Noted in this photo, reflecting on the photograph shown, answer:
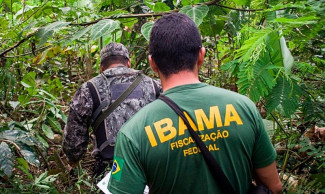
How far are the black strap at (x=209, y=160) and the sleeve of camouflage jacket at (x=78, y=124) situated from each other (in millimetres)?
1584

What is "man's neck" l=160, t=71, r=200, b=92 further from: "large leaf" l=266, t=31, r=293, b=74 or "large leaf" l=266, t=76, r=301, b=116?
"large leaf" l=266, t=76, r=301, b=116

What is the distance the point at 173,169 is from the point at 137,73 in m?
1.75

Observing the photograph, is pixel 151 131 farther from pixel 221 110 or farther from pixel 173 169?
pixel 221 110

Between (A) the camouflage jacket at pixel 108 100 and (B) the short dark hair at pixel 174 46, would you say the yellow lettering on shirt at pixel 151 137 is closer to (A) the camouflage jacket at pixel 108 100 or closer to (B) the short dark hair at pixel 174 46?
(B) the short dark hair at pixel 174 46

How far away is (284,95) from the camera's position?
182 cm

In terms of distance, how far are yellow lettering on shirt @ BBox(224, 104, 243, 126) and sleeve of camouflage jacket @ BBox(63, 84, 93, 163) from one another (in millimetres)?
1691

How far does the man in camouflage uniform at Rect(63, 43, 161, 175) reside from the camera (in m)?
2.89

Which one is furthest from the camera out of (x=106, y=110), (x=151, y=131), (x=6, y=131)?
(x=106, y=110)

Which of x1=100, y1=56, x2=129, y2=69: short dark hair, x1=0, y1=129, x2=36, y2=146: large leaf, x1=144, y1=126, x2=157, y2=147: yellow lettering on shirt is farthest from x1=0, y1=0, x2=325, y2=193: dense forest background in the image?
x1=144, y1=126, x2=157, y2=147: yellow lettering on shirt

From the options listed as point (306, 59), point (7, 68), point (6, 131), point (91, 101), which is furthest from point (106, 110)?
point (306, 59)

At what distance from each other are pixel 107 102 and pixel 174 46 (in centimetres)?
153

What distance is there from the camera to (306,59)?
3.09 metres

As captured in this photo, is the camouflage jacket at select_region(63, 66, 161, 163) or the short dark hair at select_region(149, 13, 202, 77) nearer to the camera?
the short dark hair at select_region(149, 13, 202, 77)

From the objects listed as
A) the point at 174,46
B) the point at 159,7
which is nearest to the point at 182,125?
the point at 174,46
